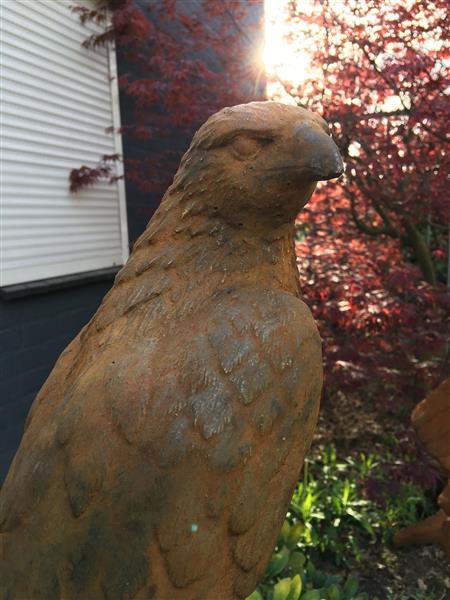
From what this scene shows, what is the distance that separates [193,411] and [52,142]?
385 centimetres

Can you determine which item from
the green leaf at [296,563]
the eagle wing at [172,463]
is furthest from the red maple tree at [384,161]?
the eagle wing at [172,463]

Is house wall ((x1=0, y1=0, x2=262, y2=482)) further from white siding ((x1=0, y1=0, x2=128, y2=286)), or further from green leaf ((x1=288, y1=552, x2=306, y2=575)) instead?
green leaf ((x1=288, y1=552, x2=306, y2=575))

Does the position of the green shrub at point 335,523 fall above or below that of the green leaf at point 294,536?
below

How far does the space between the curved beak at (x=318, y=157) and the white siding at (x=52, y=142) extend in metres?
3.20

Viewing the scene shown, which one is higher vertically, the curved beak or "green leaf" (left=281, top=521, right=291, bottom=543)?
the curved beak

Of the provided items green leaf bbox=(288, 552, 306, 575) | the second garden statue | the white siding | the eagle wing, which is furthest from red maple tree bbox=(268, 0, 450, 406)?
the eagle wing

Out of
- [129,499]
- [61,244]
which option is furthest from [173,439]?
[61,244]

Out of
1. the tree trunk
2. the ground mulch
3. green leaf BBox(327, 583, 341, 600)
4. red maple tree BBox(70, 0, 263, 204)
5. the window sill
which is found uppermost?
red maple tree BBox(70, 0, 263, 204)

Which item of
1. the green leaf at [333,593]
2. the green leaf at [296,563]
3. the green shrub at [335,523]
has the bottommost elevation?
the green shrub at [335,523]

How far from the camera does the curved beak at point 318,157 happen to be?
4.42ft

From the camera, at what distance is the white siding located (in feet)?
13.4

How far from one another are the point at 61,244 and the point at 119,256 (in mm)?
867

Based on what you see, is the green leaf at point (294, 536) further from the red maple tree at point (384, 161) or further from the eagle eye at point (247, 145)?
the eagle eye at point (247, 145)

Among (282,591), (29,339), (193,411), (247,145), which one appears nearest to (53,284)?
(29,339)
